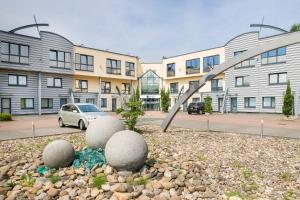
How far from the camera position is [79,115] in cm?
1700

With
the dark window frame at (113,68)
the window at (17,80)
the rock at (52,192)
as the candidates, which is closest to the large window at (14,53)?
the window at (17,80)

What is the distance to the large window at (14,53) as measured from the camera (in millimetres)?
30609

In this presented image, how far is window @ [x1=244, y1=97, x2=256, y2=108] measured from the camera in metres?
35.8

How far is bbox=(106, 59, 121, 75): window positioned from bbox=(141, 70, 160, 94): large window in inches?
247

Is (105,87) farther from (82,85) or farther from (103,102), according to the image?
(82,85)

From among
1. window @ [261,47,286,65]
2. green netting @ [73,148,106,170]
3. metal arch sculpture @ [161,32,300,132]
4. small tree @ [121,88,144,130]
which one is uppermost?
window @ [261,47,286,65]

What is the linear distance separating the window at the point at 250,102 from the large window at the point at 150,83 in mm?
18443

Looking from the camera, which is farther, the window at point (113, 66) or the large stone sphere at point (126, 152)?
the window at point (113, 66)

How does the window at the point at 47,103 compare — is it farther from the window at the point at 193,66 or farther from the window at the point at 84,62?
the window at the point at 193,66

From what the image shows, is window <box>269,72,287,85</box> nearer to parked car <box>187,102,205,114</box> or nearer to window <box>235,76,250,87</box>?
window <box>235,76,250,87</box>

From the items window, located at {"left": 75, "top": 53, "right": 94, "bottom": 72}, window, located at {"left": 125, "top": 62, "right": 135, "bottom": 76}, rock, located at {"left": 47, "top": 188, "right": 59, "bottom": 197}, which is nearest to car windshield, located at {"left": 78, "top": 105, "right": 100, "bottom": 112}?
rock, located at {"left": 47, "top": 188, "right": 59, "bottom": 197}

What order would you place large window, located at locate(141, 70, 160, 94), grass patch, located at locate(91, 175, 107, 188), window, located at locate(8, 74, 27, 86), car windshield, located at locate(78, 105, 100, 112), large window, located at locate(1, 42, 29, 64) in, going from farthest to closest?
large window, located at locate(141, 70, 160, 94)
window, located at locate(8, 74, 27, 86)
large window, located at locate(1, 42, 29, 64)
car windshield, located at locate(78, 105, 100, 112)
grass patch, located at locate(91, 175, 107, 188)

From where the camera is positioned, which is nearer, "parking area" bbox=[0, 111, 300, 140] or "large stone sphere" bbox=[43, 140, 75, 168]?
"large stone sphere" bbox=[43, 140, 75, 168]

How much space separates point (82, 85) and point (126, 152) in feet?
117
